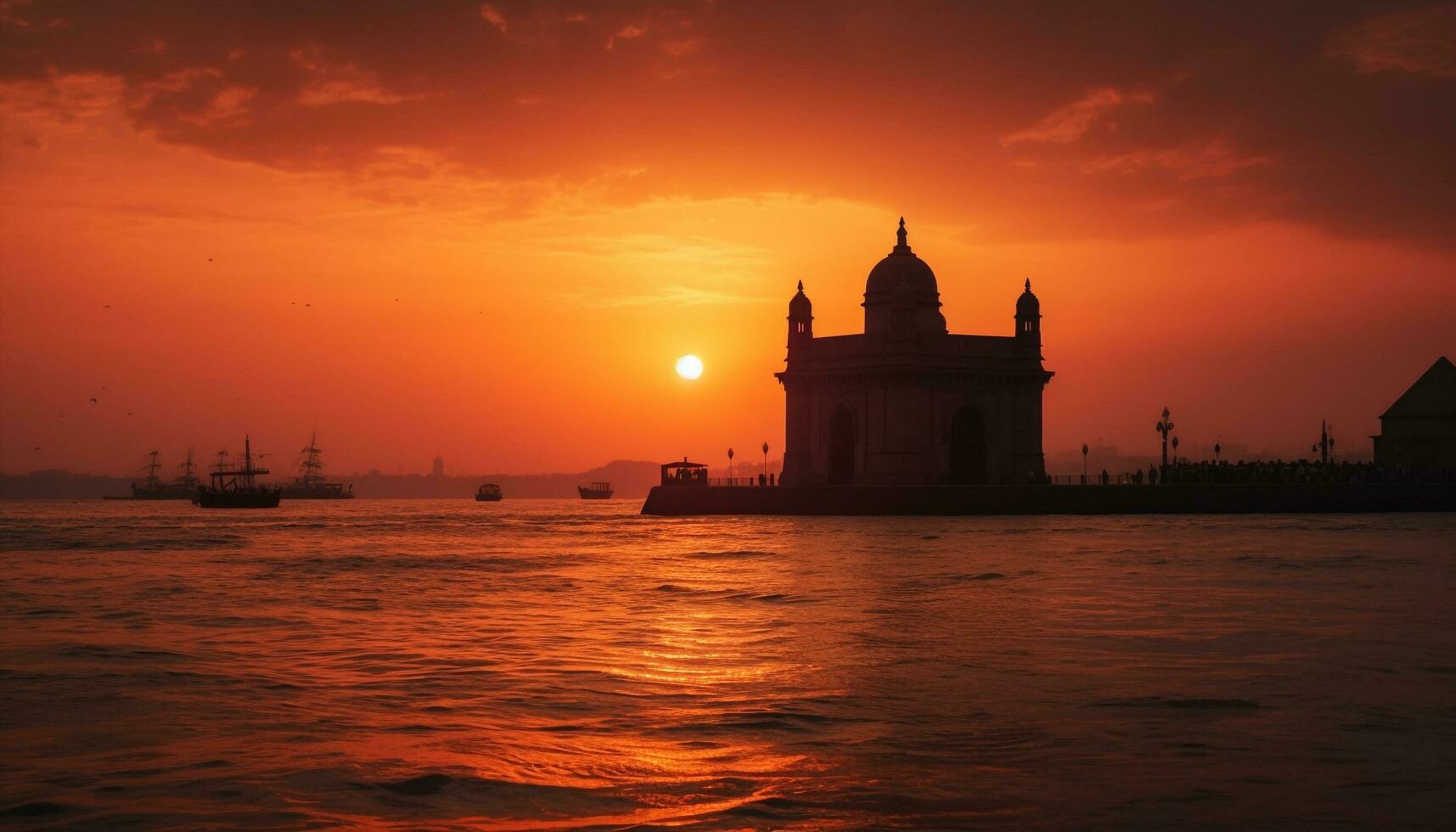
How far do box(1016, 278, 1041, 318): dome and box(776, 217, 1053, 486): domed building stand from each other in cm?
7

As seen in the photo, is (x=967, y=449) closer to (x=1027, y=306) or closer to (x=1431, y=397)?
(x=1027, y=306)

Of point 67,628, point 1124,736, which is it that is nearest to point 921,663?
point 1124,736

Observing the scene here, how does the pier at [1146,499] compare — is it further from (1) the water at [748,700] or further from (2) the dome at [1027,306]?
(1) the water at [748,700]

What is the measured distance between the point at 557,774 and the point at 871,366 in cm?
6557

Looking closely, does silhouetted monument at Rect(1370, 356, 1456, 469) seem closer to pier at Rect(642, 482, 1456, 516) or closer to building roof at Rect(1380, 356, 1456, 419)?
building roof at Rect(1380, 356, 1456, 419)

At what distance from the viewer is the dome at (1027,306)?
78375mm

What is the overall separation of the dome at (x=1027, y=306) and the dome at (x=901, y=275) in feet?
14.9

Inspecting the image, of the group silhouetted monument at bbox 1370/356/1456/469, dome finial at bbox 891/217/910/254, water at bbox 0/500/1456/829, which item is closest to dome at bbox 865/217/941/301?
dome finial at bbox 891/217/910/254

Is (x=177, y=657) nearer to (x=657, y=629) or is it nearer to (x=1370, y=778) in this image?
(x=657, y=629)

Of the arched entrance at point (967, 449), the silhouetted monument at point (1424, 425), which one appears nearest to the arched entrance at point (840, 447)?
the arched entrance at point (967, 449)

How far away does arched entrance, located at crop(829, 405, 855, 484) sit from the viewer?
7881 cm

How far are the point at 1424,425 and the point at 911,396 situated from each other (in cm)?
3399

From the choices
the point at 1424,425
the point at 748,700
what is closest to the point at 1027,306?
the point at 1424,425

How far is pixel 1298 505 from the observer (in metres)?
68.4
